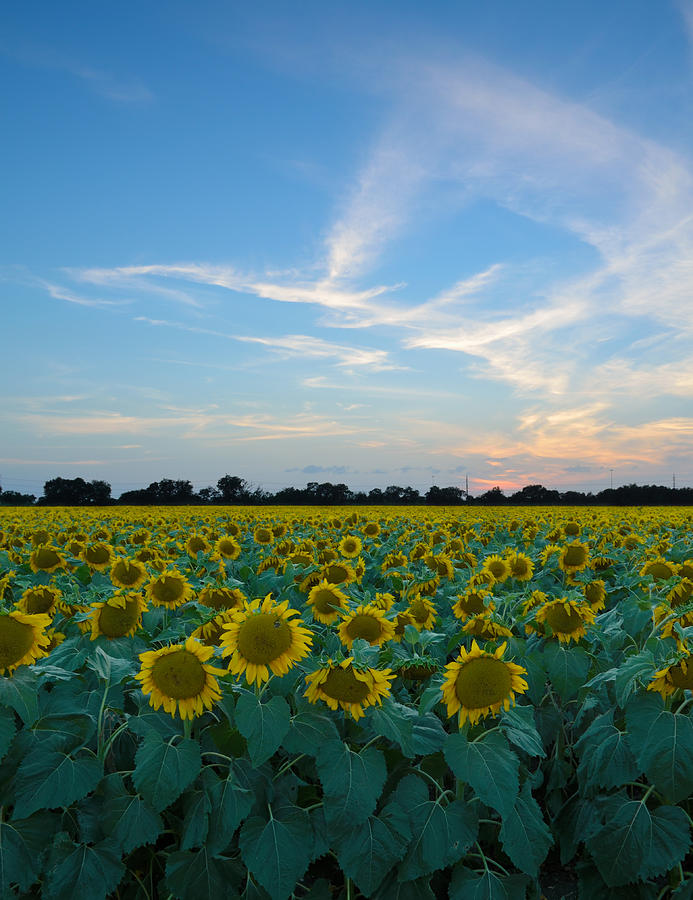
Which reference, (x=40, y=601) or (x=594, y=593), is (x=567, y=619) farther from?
(x=40, y=601)

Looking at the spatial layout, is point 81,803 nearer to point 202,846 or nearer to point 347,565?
point 202,846

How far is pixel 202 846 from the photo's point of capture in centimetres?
308

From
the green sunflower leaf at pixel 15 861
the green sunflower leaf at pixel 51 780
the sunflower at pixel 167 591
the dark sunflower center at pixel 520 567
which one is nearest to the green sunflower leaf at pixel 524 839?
the green sunflower leaf at pixel 51 780

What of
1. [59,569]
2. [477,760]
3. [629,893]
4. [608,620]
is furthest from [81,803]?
[59,569]

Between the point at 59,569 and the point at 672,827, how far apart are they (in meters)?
6.59

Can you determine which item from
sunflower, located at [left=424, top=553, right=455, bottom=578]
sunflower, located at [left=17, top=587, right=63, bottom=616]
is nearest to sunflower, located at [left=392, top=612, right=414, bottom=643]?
sunflower, located at [left=424, top=553, right=455, bottom=578]

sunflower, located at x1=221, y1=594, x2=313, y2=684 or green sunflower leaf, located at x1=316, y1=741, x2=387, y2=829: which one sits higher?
sunflower, located at x1=221, y1=594, x2=313, y2=684

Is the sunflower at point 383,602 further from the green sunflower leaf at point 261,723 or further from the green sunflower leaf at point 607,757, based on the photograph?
the green sunflower leaf at point 261,723

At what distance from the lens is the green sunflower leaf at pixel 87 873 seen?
2.94 metres

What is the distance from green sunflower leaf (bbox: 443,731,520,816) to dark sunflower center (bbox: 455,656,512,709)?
0.16 metres

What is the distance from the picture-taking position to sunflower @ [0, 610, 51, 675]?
3422 mm

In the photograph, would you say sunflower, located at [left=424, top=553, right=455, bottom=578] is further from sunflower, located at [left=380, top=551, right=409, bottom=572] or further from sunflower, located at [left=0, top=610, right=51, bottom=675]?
sunflower, located at [left=0, top=610, right=51, bottom=675]

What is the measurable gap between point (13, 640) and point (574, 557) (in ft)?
18.0

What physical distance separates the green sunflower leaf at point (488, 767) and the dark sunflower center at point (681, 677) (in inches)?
33.5
